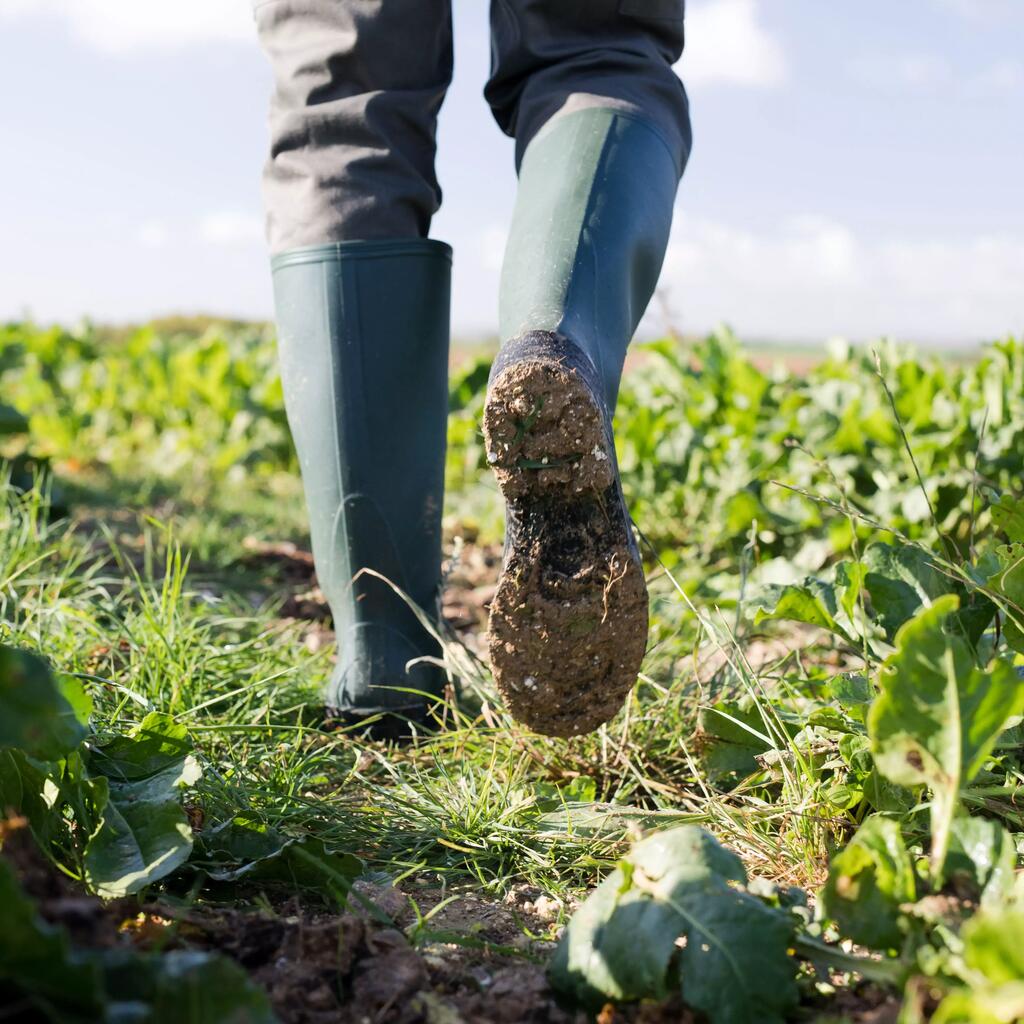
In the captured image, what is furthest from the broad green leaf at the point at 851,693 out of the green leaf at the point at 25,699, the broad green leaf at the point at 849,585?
the green leaf at the point at 25,699

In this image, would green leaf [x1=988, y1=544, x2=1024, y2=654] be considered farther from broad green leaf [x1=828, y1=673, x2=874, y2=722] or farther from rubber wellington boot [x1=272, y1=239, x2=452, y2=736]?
rubber wellington boot [x1=272, y1=239, x2=452, y2=736]

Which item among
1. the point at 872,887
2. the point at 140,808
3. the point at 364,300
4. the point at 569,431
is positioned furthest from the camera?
the point at 364,300

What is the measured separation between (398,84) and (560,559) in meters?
0.84

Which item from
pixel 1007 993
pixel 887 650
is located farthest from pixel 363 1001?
pixel 887 650

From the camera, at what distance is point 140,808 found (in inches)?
45.3

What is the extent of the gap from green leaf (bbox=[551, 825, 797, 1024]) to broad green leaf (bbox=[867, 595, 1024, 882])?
0.16m

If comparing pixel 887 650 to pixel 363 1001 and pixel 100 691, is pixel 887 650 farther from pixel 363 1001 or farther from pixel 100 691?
pixel 100 691

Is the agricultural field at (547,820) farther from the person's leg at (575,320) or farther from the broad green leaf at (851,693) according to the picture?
the person's leg at (575,320)

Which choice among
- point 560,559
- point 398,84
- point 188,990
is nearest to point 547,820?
point 560,559

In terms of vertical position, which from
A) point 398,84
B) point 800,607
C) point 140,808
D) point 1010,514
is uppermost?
point 398,84

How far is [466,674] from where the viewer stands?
5.34ft

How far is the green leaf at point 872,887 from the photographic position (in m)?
0.93

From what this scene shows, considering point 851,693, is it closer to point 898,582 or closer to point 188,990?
point 898,582

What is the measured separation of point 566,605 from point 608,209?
538mm
